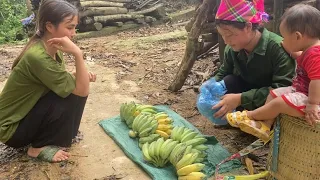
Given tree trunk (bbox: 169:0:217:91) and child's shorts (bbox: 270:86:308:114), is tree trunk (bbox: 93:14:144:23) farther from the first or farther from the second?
child's shorts (bbox: 270:86:308:114)

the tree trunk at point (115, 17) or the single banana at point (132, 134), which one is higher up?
the single banana at point (132, 134)

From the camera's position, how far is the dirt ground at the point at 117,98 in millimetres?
3488

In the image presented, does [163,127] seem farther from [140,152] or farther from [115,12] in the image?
[115,12]

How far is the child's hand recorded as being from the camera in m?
2.51

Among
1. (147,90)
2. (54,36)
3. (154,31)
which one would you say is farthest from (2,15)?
(54,36)

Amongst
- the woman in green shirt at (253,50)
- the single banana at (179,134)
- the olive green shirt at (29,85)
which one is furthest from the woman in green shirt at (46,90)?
the woman in green shirt at (253,50)

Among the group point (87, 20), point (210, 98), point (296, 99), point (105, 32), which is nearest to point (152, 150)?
point (210, 98)

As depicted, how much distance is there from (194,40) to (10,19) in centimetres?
1030

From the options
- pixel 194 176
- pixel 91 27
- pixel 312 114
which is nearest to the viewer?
pixel 312 114

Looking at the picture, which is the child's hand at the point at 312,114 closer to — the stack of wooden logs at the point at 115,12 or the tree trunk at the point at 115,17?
the stack of wooden logs at the point at 115,12

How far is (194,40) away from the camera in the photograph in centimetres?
521

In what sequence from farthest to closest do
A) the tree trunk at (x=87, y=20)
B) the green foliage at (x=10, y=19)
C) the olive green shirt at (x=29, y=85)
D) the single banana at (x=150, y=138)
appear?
1. the green foliage at (x=10, y=19)
2. the tree trunk at (x=87, y=20)
3. the single banana at (x=150, y=138)
4. the olive green shirt at (x=29, y=85)

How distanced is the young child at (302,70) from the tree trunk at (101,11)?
31.0ft

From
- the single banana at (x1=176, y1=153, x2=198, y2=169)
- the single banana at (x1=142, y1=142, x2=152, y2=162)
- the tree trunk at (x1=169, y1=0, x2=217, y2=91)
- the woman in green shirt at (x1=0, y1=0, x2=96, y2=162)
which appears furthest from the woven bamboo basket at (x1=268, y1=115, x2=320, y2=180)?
the tree trunk at (x1=169, y1=0, x2=217, y2=91)
